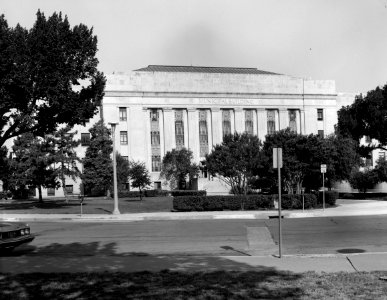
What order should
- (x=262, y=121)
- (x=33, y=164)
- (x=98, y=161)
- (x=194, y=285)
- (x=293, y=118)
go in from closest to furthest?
(x=194, y=285) → (x=33, y=164) → (x=98, y=161) → (x=262, y=121) → (x=293, y=118)

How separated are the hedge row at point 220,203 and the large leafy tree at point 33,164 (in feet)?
51.8

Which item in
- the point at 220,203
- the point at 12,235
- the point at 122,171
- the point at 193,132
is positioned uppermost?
the point at 193,132

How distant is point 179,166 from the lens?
64.9 meters

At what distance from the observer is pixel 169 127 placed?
73875 millimetres

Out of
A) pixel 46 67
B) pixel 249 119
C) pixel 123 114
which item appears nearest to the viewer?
pixel 46 67

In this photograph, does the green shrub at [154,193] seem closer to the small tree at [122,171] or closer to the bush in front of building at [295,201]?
the small tree at [122,171]

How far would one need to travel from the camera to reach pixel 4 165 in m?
40.5

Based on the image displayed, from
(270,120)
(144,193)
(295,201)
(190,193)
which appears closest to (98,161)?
(144,193)

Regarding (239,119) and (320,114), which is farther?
(320,114)

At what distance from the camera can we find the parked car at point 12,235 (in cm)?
1231

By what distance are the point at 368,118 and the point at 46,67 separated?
3179cm

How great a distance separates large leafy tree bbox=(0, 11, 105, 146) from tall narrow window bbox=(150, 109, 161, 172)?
41422mm

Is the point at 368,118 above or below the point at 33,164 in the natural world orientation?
above

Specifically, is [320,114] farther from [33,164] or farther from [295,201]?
[295,201]
